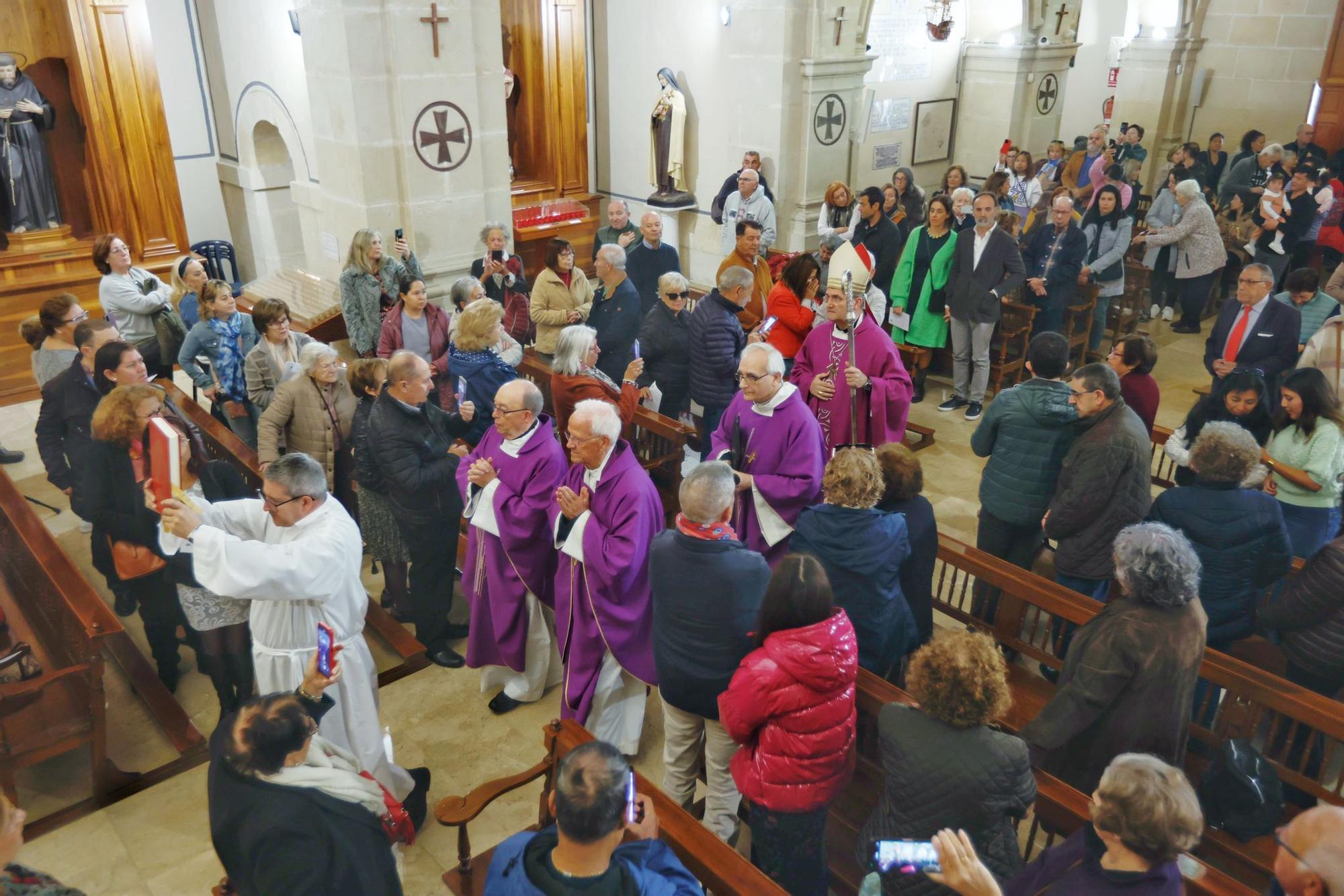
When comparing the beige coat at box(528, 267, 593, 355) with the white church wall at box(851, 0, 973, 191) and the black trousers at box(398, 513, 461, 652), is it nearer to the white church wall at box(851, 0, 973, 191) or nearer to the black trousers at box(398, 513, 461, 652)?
the black trousers at box(398, 513, 461, 652)

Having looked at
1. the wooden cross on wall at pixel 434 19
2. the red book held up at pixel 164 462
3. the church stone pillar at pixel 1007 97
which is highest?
the wooden cross on wall at pixel 434 19

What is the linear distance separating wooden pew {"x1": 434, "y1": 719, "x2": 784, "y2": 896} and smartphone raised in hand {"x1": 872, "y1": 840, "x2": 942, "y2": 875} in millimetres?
621

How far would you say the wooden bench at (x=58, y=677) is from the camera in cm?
377

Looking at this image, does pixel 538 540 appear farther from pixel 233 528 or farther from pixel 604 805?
pixel 604 805

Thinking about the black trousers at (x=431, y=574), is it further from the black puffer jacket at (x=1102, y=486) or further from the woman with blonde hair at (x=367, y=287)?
the black puffer jacket at (x=1102, y=486)

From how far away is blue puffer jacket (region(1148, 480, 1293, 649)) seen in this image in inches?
147

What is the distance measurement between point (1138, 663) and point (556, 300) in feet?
15.3

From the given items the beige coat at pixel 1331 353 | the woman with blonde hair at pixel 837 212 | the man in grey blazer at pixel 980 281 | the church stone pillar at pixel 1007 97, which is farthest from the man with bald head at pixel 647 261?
the church stone pillar at pixel 1007 97

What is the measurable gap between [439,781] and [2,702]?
169 cm

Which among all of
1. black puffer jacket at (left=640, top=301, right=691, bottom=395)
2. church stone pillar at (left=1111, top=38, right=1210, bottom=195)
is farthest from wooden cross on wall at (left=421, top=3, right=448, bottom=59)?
church stone pillar at (left=1111, top=38, right=1210, bottom=195)

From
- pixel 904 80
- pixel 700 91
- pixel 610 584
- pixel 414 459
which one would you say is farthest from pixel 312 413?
pixel 904 80

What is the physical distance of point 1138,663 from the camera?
9.71ft

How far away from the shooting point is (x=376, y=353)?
6.57 m

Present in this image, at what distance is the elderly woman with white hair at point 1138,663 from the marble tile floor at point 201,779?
5.99 feet
